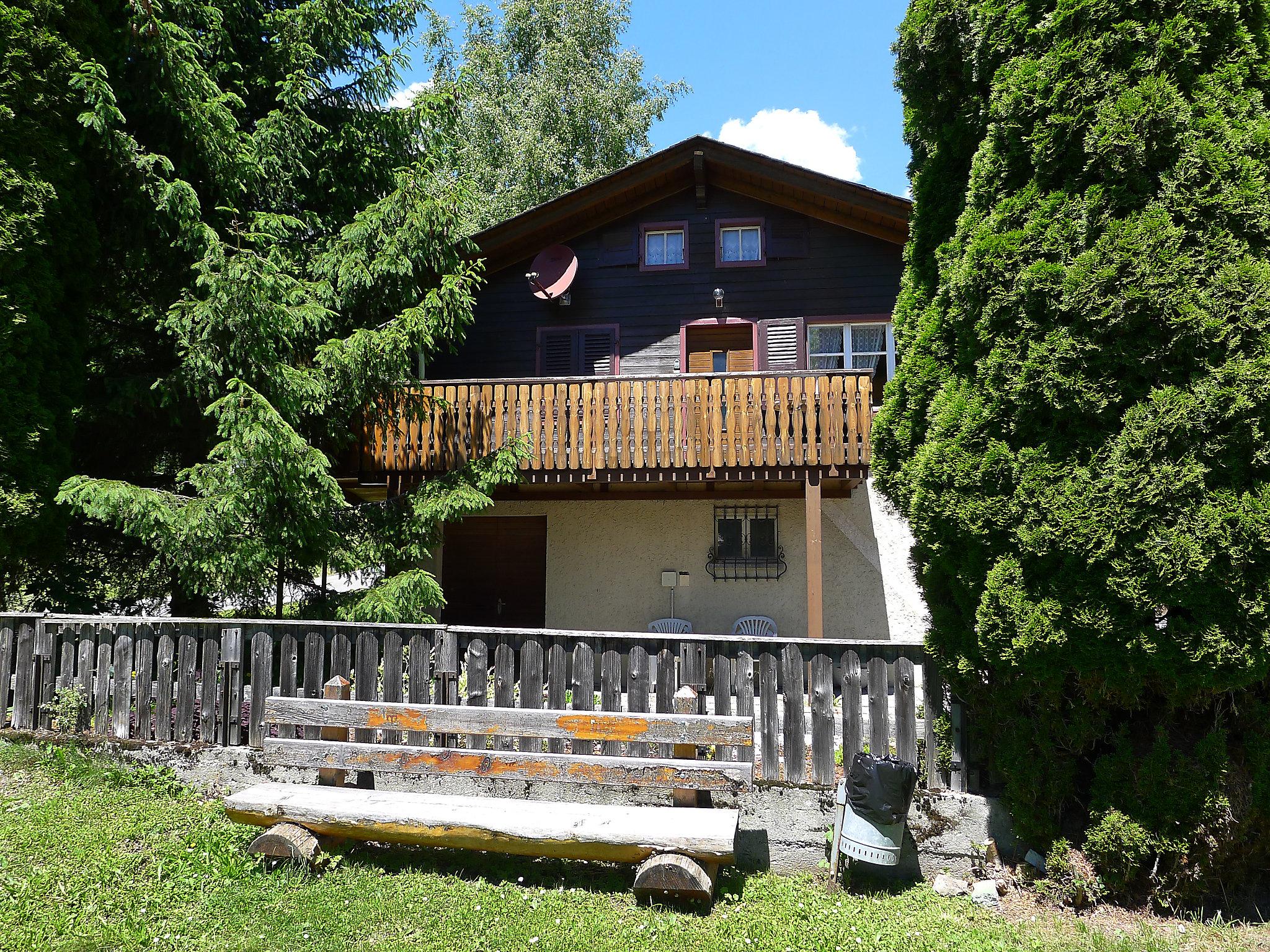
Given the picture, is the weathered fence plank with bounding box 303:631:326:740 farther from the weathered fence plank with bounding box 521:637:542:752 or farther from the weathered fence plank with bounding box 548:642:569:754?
the weathered fence plank with bounding box 548:642:569:754

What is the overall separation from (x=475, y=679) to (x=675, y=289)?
8741 millimetres

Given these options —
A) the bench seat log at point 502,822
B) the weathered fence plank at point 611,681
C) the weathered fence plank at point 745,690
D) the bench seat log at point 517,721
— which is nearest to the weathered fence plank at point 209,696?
the bench seat log at point 517,721

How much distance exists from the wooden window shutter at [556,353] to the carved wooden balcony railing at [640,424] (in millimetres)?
2810

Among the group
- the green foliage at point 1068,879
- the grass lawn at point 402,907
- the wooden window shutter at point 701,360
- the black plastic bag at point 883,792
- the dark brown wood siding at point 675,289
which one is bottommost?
the grass lawn at point 402,907

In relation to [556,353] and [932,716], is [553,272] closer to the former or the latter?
[556,353]

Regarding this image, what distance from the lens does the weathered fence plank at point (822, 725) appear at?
5461 mm

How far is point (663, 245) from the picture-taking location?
13.5 metres

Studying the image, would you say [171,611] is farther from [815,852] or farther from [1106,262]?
[1106,262]

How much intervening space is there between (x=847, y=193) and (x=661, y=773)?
985cm

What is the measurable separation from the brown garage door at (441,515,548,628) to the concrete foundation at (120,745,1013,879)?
6.95 m

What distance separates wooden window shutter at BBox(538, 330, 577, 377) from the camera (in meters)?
13.3

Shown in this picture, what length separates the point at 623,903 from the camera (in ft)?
15.6

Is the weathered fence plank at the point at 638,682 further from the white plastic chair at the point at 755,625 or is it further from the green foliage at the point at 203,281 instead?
the white plastic chair at the point at 755,625

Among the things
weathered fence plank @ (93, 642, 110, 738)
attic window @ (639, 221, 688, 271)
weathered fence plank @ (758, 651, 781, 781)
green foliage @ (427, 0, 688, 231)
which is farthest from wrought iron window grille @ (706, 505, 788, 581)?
green foliage @ (427, 0, 688, 231)
